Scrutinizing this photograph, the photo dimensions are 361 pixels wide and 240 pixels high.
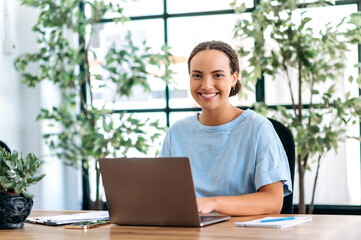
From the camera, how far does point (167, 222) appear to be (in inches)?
60.9

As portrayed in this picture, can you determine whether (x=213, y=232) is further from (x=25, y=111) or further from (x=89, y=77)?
(x=25, y=111)

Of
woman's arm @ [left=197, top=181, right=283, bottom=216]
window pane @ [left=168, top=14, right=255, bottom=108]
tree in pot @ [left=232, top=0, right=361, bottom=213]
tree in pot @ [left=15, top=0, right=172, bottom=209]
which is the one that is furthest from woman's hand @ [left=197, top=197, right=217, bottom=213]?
window pane @ [left=168, top=14, right=255, bottom=108]

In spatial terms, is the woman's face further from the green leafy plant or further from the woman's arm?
the green leafy plant

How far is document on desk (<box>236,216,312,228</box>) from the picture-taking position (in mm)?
1481

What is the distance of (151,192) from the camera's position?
152 cm

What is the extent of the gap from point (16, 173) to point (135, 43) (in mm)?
2670

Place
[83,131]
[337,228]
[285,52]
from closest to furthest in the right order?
[337,228], [285,52], [83,131]

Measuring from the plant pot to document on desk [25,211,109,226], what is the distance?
9cm

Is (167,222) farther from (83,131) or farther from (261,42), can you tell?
(83,131)

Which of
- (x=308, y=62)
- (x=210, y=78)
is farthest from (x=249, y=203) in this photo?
(x=308, y=62)

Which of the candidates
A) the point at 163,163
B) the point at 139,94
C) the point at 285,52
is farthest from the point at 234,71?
the point at 139,94

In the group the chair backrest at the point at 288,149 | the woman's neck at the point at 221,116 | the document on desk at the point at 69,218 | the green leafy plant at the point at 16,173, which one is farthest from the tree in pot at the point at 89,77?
the green leafy plant at the point at 16,173

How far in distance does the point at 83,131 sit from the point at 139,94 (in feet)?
2.03

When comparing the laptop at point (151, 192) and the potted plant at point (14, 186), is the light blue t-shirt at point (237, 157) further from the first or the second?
the potted plant at point (14, 186)
